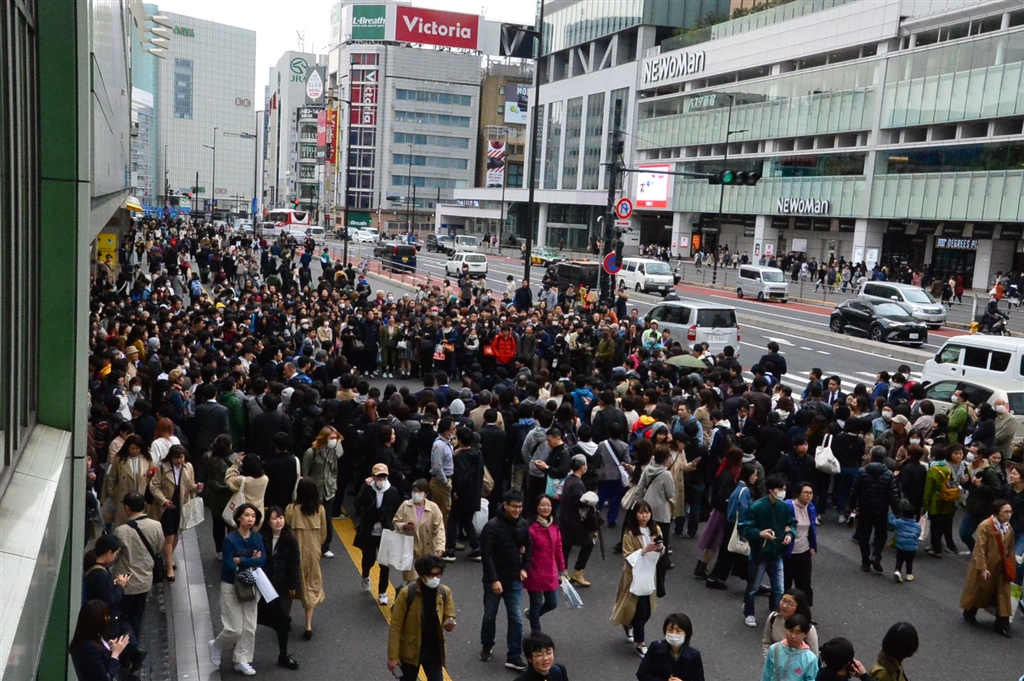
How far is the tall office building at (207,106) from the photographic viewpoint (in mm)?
172625

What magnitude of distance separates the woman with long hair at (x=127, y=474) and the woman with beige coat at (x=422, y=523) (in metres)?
2.45

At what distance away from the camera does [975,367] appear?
17.5 m

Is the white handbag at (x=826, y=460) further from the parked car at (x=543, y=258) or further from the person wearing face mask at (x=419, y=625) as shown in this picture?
the parked car at (x=543, y=258)

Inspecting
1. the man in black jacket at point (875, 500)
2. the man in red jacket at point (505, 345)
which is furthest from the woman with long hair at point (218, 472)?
the man in red jacket at point (505, 345)

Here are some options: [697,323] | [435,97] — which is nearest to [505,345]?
[697,323]

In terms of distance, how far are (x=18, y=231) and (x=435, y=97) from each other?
12398 cm

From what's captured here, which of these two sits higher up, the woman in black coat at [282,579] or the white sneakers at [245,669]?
the woman in black coat at [282,579]

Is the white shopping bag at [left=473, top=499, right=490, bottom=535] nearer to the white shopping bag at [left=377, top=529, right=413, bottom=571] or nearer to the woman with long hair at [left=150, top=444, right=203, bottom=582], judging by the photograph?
the white shopping bag at [left=377, top=529, right=413, bottom=571]

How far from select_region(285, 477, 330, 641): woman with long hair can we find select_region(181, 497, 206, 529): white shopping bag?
1352mm

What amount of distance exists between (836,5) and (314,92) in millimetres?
110395

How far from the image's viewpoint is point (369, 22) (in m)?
121

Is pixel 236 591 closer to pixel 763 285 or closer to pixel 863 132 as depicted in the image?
pixel 763 285

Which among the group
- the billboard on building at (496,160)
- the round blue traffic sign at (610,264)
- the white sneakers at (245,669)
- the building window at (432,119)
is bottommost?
the white sneakers at (245,669)

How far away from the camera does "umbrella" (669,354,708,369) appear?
17.0 m
